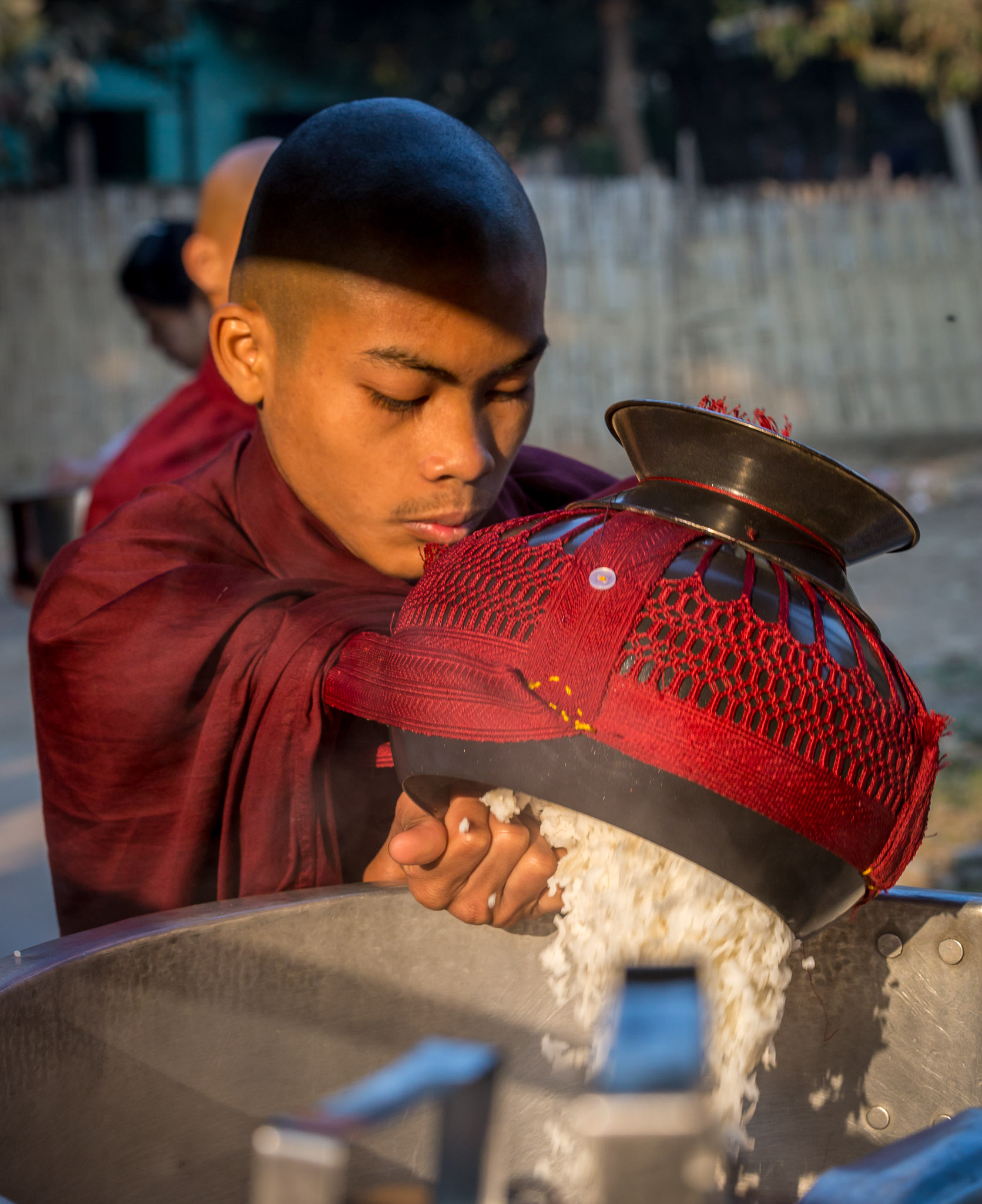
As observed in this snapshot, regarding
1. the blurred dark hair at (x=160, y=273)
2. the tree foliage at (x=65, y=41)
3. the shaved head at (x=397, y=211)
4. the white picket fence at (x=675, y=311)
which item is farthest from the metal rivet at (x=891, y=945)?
the tree foliage at (x=65, y=41)

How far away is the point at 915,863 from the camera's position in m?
2.78

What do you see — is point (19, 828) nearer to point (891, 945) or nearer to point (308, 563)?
point (308, 563)

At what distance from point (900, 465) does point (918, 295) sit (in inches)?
48.6

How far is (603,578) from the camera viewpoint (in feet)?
2.58

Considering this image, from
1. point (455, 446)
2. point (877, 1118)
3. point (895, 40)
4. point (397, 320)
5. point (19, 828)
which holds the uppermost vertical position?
point (895, 40)

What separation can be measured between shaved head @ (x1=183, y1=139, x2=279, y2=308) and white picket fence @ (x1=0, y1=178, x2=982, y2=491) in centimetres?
390

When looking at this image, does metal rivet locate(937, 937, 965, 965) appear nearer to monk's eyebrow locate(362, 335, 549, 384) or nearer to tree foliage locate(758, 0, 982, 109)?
monk's eyebrow locate(362, 335, 549, 384)

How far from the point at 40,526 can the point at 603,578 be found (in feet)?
6.12

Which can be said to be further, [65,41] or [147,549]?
[65,41]

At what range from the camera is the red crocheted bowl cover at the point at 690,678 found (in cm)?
75

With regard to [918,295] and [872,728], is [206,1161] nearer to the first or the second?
[872,728]

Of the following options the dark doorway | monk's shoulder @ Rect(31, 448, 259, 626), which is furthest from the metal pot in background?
the dark doorway

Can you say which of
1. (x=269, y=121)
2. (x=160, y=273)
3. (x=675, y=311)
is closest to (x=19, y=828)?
(x=160, y=273)

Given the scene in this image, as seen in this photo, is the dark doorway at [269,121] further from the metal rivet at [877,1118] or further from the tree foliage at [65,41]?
the metal rivet at [877,1118]
